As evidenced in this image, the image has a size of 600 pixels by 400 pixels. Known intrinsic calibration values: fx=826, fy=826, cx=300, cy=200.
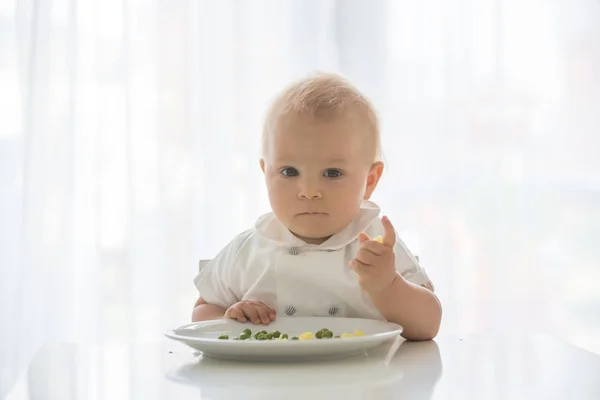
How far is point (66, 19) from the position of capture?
2482 millimetres

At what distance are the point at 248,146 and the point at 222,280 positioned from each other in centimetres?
134

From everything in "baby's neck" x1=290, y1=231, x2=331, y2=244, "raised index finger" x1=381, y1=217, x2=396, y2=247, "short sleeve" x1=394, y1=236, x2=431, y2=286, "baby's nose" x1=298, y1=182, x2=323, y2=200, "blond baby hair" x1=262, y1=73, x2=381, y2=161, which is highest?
"blond baby hair" x1=262, y1=73, x2=381, y2=161

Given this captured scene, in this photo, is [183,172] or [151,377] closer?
[151,377]

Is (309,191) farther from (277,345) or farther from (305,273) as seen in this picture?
(277,345)

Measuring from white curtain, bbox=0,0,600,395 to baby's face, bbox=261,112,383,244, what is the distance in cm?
136

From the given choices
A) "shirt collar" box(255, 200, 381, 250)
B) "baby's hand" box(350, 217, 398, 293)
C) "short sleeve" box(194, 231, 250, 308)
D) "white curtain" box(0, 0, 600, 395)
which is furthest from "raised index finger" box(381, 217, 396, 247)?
"white curtain" box(0, 0, 600, 395)

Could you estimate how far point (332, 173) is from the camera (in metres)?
1.22

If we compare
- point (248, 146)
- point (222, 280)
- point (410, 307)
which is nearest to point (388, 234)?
point (410, 307)

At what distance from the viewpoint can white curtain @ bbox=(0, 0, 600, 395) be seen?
2453 mm

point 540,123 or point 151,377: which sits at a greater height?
point 540,123

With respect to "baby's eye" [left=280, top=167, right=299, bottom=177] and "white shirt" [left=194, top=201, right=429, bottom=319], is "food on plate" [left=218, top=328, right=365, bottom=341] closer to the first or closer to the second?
"white shirt" [left=194, top=201, right=429, bottom=319]

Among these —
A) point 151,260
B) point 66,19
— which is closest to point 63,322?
point 151,260

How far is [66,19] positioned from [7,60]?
212mm

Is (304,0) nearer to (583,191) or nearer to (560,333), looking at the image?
(583,191)
